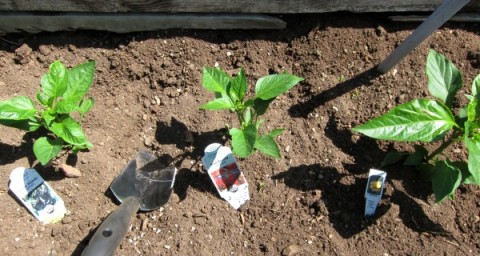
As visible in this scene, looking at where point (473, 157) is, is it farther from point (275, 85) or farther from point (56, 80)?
point (56, 80)

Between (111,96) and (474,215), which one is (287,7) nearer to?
(111,96)

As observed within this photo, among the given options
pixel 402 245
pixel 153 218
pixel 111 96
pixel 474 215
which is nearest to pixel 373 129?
pixel 402 245

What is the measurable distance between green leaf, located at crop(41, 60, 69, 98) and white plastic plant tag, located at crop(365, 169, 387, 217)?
58.3 inches

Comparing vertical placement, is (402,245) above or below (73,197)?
above

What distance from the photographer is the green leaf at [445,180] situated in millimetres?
1915

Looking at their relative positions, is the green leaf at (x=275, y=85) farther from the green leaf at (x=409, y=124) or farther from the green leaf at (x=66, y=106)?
the green leaf at (x=66, y=106)

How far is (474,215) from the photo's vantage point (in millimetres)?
2201

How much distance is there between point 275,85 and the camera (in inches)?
77.1

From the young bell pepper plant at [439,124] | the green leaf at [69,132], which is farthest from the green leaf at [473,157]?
the green leaf at [69,132]

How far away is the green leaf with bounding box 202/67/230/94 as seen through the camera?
1975 millimetres

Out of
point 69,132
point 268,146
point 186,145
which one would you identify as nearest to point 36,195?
point 69,132

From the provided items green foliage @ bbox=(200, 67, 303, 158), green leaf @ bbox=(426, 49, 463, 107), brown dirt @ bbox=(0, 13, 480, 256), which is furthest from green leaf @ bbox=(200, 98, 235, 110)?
green leaf @ bbox=(426, 49, 463, 107)

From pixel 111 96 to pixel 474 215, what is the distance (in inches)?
78.2

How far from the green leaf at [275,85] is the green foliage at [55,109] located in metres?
0.80
